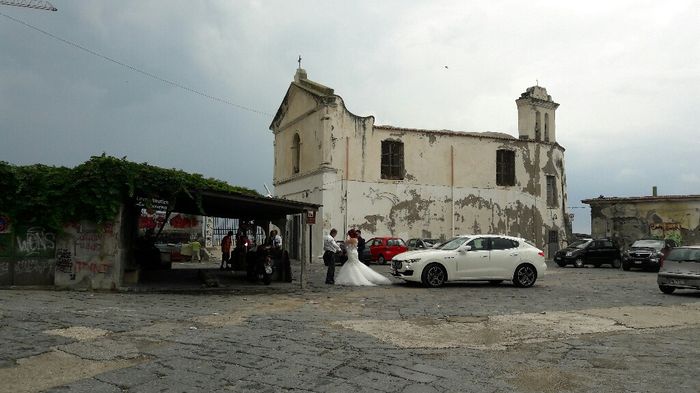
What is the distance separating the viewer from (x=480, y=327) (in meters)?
9.78

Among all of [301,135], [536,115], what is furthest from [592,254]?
[301,135]

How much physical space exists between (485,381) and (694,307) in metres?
9.28

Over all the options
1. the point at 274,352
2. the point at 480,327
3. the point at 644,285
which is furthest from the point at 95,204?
the point at 644,285

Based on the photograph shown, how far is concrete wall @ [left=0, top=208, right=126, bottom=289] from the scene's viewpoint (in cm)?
1404

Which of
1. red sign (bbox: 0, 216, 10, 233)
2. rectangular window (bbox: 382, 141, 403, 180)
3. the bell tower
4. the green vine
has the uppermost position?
the bell tower

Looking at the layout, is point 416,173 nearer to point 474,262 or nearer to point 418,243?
point 418,243

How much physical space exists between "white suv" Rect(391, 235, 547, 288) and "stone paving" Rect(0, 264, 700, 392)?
9.09 feet

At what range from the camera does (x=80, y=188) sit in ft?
45.0

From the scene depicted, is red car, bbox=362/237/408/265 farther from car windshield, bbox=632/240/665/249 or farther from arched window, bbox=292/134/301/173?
car windshield, bbox=632/240/665/249

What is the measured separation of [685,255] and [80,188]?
15.9 metres

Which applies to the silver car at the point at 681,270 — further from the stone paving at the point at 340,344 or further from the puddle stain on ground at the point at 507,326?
the puddle stain on ground at the point at 507,326

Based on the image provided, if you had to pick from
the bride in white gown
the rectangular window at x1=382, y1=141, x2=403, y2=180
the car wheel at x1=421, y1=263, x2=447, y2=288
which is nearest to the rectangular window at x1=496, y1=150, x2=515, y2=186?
the rectangular window at x1=382, y1=141, x2=403, y2=180

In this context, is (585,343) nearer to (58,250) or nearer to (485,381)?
(485,381)

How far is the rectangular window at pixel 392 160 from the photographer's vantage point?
34500 mm
